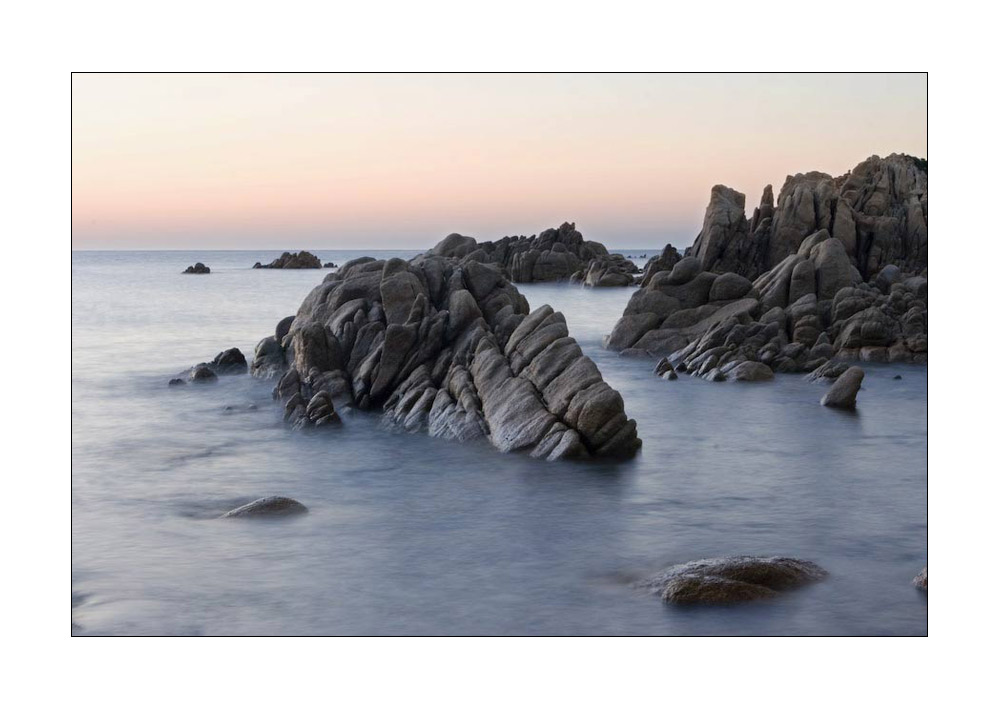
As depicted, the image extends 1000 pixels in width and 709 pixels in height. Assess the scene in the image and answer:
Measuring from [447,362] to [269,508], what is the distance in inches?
459

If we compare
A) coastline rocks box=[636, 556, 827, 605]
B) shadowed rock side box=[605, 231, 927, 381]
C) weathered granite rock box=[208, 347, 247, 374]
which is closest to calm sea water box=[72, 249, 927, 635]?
coastline rocks box=[636, 556, 827, 605]

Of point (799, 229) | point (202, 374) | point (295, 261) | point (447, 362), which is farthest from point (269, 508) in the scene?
point (295, 261)

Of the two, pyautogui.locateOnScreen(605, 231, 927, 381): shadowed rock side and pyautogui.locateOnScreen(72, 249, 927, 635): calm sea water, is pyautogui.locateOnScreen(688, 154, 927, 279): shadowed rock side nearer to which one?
pyautogui.locateOnScreen(605, 231, 927, 381): shadowed rock side

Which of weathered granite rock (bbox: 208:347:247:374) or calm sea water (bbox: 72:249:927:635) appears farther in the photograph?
weathered granite rock (bbox: 208:347:247:374)

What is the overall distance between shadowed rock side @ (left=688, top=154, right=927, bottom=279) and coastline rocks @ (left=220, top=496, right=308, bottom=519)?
5003cm

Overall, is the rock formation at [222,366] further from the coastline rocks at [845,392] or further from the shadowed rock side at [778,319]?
the coastline rocks at [845,392]

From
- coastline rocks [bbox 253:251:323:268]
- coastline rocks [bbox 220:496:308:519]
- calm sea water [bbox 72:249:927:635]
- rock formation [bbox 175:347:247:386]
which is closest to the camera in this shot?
calm sea water [bbox 72:249:927:635]

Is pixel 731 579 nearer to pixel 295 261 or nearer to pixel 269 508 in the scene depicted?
pixel 269 508

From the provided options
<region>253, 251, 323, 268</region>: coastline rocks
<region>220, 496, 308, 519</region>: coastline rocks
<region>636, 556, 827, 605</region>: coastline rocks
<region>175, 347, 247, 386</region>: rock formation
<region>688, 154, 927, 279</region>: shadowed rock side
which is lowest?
<region>636, 556, 827, 605</region>: coastline rocks

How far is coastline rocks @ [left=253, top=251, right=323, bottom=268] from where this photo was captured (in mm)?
164875

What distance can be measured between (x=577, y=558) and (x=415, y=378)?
1483cm

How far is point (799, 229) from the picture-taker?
7050 centimetres

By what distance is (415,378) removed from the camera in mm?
33875

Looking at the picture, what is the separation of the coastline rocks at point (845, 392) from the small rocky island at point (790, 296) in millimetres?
4295
